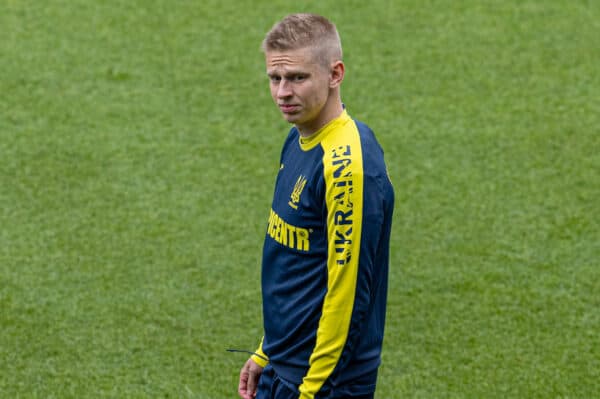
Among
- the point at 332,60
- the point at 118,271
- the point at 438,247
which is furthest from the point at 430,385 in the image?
the point at 332,60

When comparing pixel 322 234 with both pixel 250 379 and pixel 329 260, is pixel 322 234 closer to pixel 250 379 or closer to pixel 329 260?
pixel 329 260

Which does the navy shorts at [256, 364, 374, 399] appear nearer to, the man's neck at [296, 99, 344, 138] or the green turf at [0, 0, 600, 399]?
the man's neck at [296, 99, 344, 138]

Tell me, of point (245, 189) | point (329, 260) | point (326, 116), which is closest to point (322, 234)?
point (329, 260)

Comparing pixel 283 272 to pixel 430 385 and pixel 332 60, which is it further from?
pixel 430 385

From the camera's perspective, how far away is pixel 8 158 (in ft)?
20.3

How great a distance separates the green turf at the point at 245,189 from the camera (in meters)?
4.60

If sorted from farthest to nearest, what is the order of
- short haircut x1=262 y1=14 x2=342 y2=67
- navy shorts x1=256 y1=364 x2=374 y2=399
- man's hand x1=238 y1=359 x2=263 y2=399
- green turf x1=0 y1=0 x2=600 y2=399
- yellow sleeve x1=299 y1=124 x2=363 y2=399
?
green turf x1=0 y1=0 x2=600 y2=399 → man's hand x1=238 y1=359 x2=263 y2=399 → navy shorts x1=256 y1=364 x2=374 y2=399 → short haircut x1=262 y1=14 x2=342 y2=67 → yellow sleeve x1=299 y1=124 x2=363 y2=399

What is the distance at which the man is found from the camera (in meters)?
2.55

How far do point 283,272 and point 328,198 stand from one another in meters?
0.33

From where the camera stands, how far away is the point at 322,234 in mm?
2666

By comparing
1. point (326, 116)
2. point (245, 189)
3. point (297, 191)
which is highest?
point (326, 116)

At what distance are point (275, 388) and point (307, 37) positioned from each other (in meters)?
1.05

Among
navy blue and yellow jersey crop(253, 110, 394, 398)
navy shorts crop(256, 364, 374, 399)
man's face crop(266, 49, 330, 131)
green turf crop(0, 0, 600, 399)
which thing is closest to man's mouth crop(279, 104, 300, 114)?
man's face crop(266, 49, 330, 131)

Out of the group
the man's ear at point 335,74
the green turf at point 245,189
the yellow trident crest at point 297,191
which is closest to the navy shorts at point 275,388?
the yellow trident crest at point 297,191
